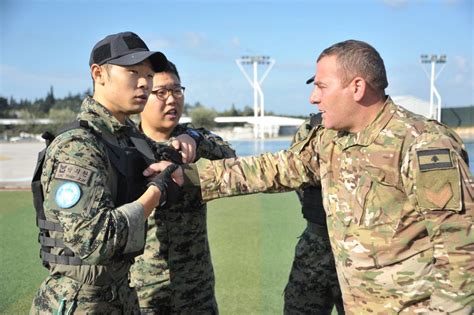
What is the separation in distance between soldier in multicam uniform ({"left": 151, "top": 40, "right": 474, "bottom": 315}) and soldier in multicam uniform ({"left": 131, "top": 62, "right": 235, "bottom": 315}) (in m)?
0.53

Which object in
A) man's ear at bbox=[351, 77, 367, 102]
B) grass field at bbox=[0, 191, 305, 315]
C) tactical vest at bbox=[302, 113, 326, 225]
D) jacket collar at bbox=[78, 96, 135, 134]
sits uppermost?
man's ear at bbox=[351, 77, 367, 102]

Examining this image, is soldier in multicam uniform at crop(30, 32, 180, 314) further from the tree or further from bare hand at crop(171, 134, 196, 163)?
the tree

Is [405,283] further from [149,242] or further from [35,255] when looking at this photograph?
[35,255]

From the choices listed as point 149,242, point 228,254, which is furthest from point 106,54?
point 228,254

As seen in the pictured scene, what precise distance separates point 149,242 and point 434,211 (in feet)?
4.74

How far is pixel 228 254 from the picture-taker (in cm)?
575

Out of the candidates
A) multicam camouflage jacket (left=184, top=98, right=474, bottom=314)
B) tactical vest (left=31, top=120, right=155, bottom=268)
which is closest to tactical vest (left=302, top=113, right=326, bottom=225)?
multicam camouflage jacket (left=184, top=98, right=474, bottom=314)

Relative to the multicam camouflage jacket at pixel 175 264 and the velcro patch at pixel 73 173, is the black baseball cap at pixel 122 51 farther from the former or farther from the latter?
the multicam camouflage jacket at pixel 175 264

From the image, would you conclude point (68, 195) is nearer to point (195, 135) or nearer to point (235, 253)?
point (195, 135)

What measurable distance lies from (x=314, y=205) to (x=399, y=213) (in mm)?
1079

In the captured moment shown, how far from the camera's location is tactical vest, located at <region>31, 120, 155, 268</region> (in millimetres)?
1804

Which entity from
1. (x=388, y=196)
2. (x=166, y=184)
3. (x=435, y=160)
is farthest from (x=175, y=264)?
(x=435, y=160)

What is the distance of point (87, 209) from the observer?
5.48 feet

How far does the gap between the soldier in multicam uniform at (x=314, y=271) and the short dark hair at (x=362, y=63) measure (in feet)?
3.20
